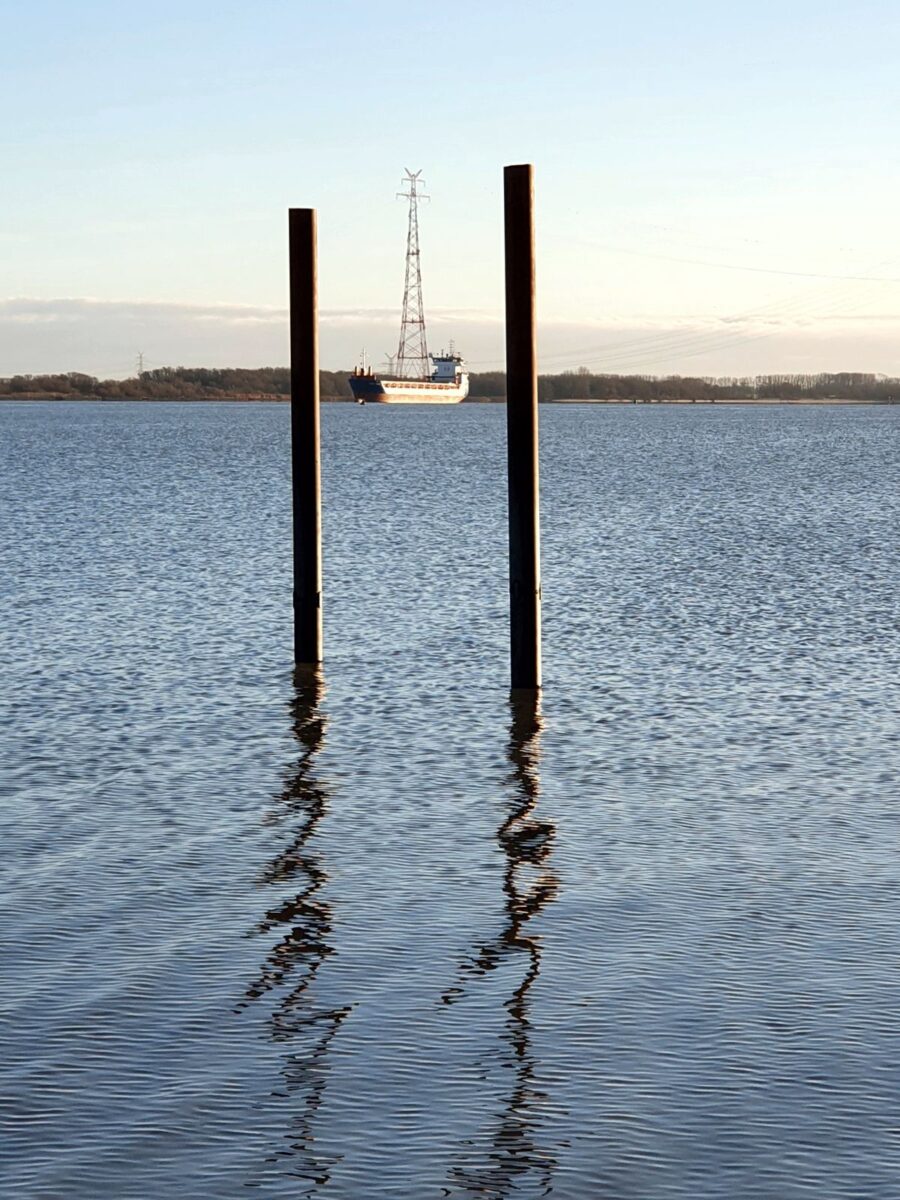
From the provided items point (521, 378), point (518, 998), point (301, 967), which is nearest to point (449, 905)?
point (301, 967)

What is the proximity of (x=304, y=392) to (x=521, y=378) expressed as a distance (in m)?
3.12

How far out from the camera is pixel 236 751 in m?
15.9

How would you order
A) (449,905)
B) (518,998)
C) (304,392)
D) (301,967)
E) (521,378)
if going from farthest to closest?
(304,392), (521,378), (449,905), (301,967), (518,998)

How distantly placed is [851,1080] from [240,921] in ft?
12.8

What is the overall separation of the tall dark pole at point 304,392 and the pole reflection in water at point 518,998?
16.1 feet

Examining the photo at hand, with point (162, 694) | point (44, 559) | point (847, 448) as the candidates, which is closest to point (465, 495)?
point (44, 559)

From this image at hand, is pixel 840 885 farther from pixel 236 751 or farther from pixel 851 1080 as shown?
pixel 236 751

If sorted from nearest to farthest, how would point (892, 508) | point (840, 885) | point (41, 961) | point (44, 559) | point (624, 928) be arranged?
point (41, 961) < point (624, 928) < point (840, 885) < point (44, 559) < point (892, 508)

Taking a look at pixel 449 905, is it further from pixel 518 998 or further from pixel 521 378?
Answer: pixel 521 378

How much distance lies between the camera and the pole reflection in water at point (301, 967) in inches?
281

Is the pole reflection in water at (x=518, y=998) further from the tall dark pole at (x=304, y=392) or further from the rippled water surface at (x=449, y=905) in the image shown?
the tall dark pole at (x=304, y=392)

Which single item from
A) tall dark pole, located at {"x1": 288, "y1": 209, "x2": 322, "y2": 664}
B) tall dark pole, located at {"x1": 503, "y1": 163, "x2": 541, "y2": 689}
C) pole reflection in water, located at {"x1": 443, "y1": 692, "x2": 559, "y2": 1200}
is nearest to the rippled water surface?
pole reflection in water, located at {"x1": 443, "y1": 692, "x2": 559, "y2": 1200}

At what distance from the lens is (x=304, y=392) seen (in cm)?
1961

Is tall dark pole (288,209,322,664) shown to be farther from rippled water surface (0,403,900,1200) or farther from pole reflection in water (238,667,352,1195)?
pole reflection in water (238,667,352,1195)
